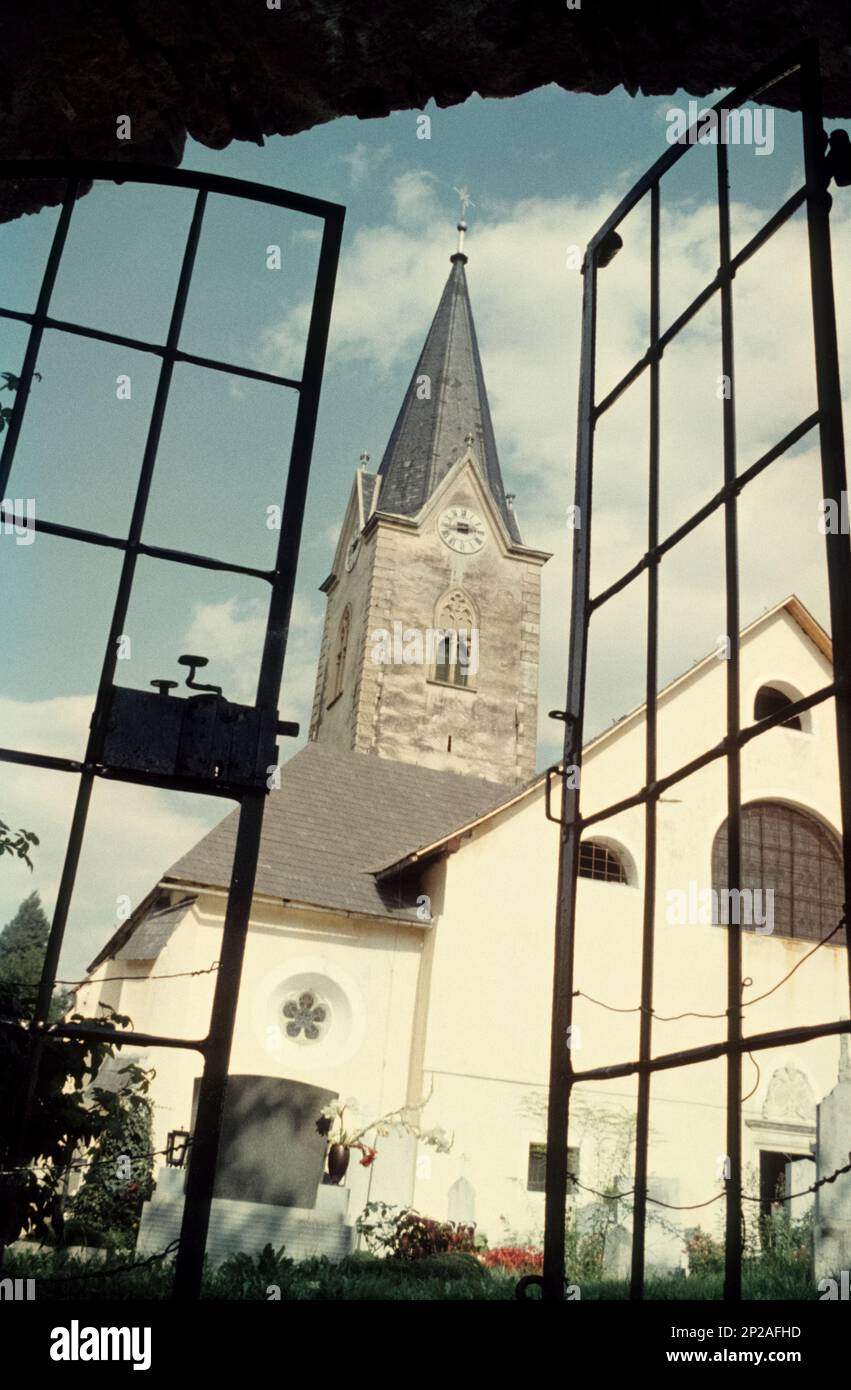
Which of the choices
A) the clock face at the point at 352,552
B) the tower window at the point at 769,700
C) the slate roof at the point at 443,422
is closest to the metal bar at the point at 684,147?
the tower window at the point at 769,700

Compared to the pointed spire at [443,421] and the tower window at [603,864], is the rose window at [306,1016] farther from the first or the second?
the pointed spire at [443,421]

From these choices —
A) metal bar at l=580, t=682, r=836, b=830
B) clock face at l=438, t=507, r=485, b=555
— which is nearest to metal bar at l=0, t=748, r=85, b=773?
metal bar at l=580, t=682, r=836, b=830

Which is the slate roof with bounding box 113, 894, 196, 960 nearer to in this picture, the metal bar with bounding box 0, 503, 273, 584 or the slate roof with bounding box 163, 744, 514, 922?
the slate roof with bounding box 163, 744, 514, 922

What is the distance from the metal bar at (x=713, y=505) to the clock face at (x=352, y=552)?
119 ft

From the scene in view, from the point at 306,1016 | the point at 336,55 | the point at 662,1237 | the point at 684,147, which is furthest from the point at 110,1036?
the point at 306,1016

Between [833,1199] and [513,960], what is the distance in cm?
619

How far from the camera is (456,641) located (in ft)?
119

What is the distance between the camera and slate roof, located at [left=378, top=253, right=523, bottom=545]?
1570 inches

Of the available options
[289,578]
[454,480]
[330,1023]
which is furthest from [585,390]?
[454,480]

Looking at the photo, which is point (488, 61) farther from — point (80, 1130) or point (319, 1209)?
point (319, 1209)

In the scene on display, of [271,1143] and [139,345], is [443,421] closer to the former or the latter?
[271,1143]

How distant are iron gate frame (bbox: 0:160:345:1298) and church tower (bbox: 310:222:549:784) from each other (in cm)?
2903

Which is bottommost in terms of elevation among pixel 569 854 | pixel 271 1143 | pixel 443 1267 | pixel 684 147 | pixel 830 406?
pixel 443 1267
